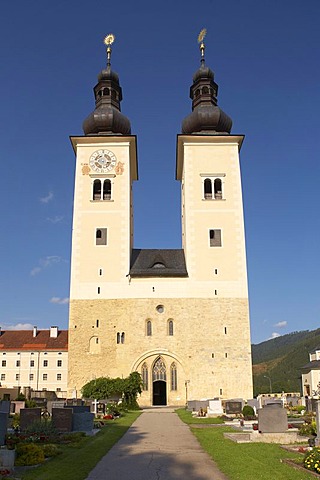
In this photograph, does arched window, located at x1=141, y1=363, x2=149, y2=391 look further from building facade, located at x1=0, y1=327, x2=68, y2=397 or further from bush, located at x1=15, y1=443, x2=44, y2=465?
building facade, located at x1=0, y1=327, x2=68, y2=397

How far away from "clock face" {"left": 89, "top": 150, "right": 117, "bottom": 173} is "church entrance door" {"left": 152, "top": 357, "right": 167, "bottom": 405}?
48.7 ft

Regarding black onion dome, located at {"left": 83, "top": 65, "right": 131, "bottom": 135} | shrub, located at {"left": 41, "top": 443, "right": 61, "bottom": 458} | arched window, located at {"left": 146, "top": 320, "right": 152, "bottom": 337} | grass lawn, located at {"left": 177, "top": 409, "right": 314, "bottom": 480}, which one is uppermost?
black onion dome, located at {"left": 83, "top": 65, "right": 131, "bottom": 135}

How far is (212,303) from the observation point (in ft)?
119

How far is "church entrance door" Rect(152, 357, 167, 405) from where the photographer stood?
35.5 m

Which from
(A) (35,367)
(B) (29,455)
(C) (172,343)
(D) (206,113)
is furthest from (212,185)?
(A) (35,367)

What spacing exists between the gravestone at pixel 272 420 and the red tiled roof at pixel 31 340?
54.2m

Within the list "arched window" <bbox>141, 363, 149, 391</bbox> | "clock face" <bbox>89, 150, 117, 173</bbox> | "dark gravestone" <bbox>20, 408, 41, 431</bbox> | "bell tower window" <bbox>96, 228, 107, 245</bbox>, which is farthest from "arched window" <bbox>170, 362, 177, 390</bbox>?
"dark gravestone" <bbox>20, 408, 41, 431</bbox>

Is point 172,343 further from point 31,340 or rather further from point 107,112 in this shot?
point 31,340

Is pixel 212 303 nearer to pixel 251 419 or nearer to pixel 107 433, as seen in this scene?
pixel 251 419

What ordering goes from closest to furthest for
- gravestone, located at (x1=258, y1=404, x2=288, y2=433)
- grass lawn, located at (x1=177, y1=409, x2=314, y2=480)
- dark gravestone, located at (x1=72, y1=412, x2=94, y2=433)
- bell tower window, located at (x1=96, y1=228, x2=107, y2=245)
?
grass lawn, located at (x1=177, y1=409, x2=314, y2=480)
gravestone, located at (x1=258, y1=404, x2=288, y2=433)
dark gravestone, located at (x1=72, y1=412, x2=94, y2=433)
bell tower window, located at (x1=96, y1=228, x2=107, y2=245)

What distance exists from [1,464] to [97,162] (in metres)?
31.8

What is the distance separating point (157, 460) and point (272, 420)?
4.75m

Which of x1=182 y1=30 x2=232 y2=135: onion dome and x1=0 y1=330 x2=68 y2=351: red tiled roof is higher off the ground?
x1=182 y1=30 x2=232 y2=135: onion dome

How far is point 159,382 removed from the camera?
35.9m
